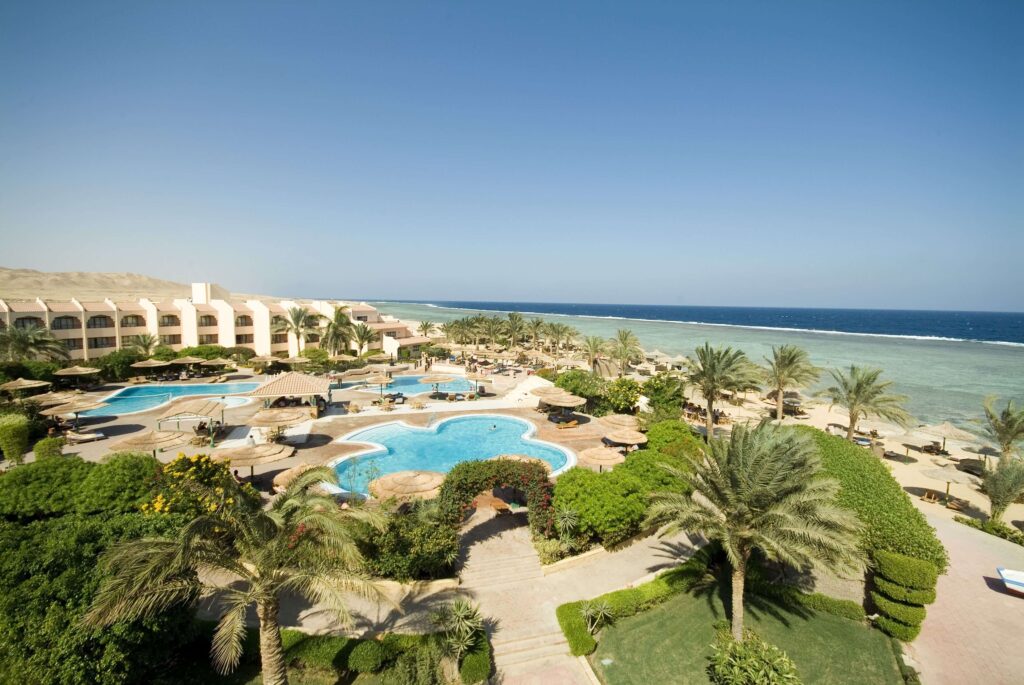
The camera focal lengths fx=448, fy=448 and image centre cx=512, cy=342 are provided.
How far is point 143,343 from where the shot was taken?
45812mm

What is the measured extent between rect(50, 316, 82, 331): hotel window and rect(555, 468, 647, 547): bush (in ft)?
179

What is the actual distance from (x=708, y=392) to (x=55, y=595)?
27.6 meters

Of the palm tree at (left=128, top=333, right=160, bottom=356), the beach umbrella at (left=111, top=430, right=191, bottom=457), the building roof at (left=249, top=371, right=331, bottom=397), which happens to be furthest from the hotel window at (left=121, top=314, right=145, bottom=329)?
the beach umbrella at (left=111, top=430, right=191, bottom=457)

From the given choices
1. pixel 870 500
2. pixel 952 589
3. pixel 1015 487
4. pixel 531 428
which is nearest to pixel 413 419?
pixel 531 428

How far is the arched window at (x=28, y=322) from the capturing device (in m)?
42.2

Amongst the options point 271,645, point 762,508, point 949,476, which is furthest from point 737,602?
point 949,476

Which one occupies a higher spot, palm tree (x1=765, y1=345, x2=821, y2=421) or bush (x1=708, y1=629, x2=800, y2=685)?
palm tree (x1=765, y1=345, x2=821, y2=421)

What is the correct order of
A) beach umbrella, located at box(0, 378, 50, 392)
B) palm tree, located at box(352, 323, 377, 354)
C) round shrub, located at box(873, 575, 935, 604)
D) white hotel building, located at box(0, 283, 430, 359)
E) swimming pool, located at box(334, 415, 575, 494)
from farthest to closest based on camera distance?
palm tree, located at box(352, 323, 377, 354) < white hotel building, located at box(0, 283, 430, 359) < beach umbrella, located at box(0, 378, 50, 392) < swimming pool, located at box(334, 415, 575, 494) < round shrub, located at box(873, 575, 935, 604)

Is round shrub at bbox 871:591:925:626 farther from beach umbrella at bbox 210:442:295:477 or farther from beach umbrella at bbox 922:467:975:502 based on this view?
beach umbrella at bbox 210:442:295:477

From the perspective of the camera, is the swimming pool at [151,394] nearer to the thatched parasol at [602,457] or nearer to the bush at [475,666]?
the thatched parasol at [602,457]

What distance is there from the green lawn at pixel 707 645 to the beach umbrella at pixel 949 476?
1500 cm

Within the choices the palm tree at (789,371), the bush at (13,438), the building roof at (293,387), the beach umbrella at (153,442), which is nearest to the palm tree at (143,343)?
the building roof at (293,387)

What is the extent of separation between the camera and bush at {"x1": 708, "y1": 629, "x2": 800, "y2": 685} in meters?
10.3

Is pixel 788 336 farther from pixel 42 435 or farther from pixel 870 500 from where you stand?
pixel 42 435
